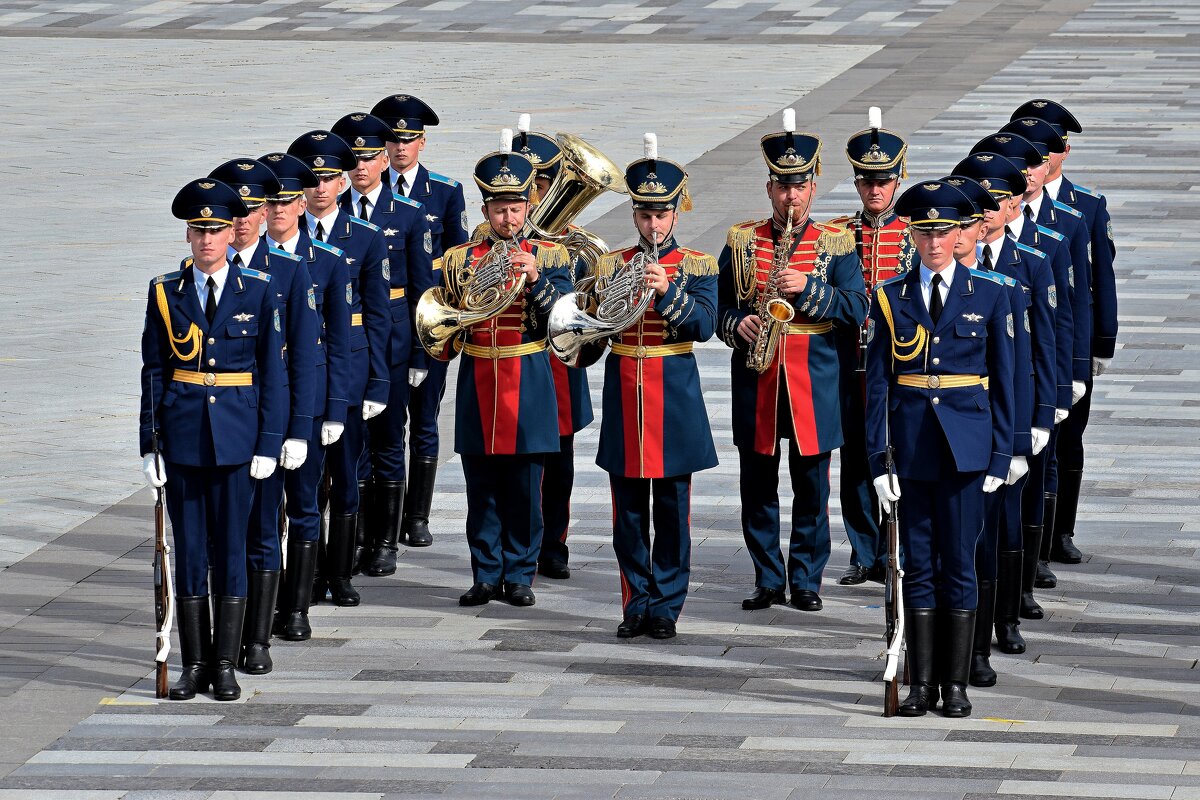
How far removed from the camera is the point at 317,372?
880 cm

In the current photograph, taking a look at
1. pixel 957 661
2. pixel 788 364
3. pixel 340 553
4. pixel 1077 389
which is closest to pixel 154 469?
pixel 340 553

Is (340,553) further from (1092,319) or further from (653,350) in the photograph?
(1092,319)

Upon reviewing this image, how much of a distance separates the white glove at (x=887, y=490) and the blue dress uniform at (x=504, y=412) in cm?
208

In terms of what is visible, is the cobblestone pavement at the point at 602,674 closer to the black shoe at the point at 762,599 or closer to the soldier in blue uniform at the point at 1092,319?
the black shoe at the point at 762,599

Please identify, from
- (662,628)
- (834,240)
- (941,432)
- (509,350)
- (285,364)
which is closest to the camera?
(941,432)

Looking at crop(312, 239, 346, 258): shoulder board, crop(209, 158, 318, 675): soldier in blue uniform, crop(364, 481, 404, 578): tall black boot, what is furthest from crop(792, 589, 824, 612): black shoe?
crop(312, 239, 346, 258): shoulder board

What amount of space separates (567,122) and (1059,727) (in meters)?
15.1

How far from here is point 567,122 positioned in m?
22.2

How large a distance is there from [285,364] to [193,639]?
3.58ft

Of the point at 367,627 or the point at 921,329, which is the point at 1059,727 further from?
the point at 367,627

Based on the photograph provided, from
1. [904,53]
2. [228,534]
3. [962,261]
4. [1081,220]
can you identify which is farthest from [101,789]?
[904,53]

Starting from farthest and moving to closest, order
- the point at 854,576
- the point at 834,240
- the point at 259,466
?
1. the point at 854,576
2. the point at 834,240
3. the point at 259,466

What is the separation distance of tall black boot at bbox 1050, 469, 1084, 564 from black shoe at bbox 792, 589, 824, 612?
1.24 metres

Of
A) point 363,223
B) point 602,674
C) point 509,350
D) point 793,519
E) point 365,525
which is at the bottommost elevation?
point 602,674
